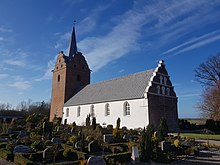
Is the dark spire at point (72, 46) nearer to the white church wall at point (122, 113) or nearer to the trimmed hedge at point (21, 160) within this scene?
the white church wall at point (122, 113)

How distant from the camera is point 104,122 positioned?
1033 inches

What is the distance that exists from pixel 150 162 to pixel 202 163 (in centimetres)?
254

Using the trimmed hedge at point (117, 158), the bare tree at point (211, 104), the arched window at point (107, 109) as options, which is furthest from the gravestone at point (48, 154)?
the bare tree at point (211, 104)

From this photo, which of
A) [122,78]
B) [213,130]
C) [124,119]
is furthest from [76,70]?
[213,130]

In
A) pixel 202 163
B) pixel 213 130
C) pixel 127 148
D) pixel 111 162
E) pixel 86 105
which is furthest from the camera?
pixel 86 105

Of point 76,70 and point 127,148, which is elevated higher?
point 76,70

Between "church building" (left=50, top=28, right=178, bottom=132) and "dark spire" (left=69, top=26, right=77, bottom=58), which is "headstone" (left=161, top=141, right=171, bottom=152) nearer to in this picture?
"church building" (left=50, top=28, right=178, bottom=132)

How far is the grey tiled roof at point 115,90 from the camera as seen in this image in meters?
23.9

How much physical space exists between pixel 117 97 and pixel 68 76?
13099 mm

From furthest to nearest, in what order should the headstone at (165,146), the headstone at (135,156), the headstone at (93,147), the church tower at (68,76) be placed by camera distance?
1. the church tower at (68,76)
2. the headstone at (165,146)
3. the headstone at (93,147)
4. the headstone at (135,156)

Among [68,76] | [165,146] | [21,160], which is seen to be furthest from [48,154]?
[68,76]

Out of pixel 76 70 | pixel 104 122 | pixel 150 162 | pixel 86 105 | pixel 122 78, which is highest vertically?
pixel 76 70

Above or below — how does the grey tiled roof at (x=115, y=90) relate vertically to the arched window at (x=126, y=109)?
above

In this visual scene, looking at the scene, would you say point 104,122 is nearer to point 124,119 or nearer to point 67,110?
point 124,119
